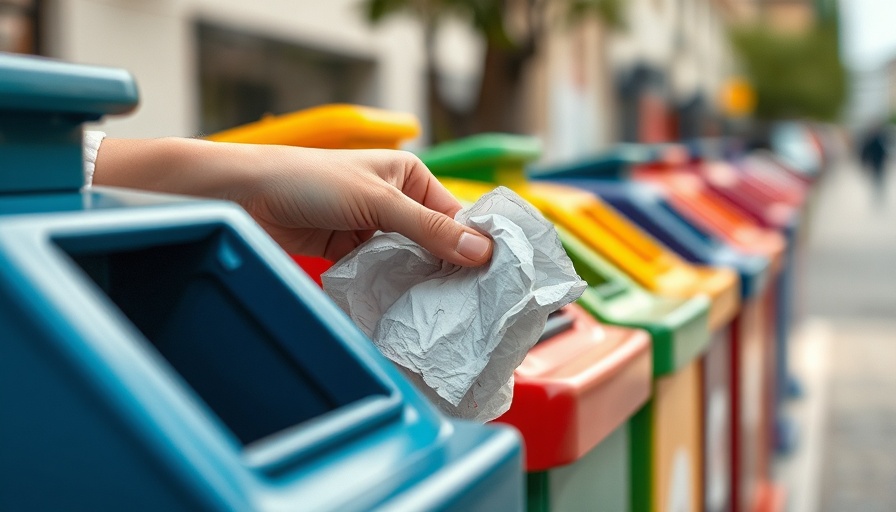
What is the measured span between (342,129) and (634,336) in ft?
2.19

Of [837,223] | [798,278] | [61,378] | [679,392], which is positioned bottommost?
[837,223]

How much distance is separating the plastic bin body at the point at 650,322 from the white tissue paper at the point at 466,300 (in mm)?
702

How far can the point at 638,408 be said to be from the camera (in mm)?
1917

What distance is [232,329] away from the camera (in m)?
1.12

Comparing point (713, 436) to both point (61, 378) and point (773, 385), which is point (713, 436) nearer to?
point (773, 385)

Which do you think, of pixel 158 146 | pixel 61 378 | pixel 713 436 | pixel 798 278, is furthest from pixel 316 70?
pixel 61 378

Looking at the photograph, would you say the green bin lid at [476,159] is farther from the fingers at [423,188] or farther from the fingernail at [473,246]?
the fingernail at [473,246]

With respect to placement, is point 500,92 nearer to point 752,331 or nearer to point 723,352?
point 752,331

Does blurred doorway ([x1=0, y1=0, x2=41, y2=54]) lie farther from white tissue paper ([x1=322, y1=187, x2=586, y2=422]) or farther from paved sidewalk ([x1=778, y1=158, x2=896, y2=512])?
white tissue paper ([x1=322, y1=187, x2=586, y2=422])

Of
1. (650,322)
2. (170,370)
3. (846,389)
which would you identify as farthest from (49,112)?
(846,389)

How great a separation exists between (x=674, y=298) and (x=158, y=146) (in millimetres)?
1355

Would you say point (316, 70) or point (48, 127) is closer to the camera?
point (48, 127)

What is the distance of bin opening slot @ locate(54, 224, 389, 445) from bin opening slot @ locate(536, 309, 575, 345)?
71 centimetres

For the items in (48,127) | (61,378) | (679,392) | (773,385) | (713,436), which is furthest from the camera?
(773,385)
